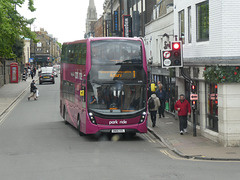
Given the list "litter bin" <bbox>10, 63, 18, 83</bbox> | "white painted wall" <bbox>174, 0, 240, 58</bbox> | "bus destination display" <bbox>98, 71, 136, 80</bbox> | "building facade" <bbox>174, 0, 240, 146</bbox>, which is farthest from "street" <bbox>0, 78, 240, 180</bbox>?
"litter bin" <bbox>10, 63, 18, 83</bbox>

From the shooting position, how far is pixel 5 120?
2769cm

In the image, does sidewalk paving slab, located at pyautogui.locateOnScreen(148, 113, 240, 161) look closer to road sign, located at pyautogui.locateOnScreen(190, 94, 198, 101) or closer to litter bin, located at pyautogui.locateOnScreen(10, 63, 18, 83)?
road sign, located at pyautogui.locateOnScreen(190, 94, 198, 101)

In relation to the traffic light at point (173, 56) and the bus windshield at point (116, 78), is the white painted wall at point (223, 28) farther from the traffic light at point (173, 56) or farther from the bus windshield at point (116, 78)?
the bus windshield at point (116, 78)

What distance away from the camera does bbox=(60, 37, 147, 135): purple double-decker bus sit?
60.4ft

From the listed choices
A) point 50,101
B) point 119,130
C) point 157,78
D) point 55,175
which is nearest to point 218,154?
point 119,130

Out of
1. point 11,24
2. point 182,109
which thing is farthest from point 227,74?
point 11,24

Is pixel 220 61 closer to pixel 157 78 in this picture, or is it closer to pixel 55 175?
pixel 55 175

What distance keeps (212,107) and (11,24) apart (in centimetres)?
2666

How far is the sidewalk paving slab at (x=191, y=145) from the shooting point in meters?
15.3

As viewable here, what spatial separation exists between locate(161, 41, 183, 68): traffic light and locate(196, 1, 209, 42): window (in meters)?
1.17

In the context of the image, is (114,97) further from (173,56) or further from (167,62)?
(173,56)

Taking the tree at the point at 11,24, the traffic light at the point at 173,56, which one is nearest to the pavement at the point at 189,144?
the traffic light at the point at 173,56

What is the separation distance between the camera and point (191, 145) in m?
17.5

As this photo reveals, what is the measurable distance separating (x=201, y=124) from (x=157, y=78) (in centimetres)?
1318
